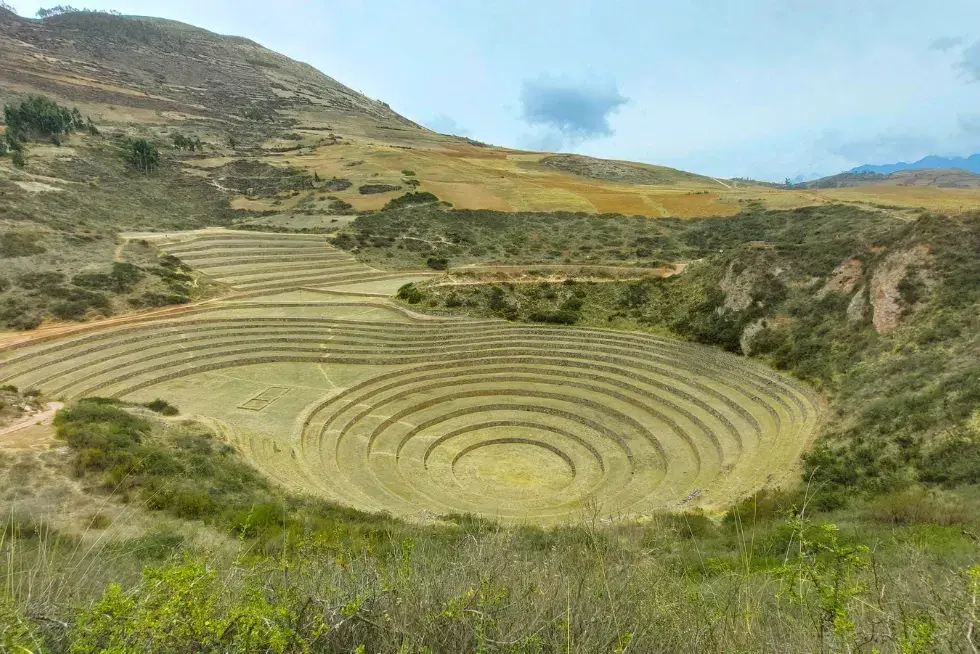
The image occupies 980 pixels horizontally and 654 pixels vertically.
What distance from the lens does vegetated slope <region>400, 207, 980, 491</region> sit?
12.6 meters

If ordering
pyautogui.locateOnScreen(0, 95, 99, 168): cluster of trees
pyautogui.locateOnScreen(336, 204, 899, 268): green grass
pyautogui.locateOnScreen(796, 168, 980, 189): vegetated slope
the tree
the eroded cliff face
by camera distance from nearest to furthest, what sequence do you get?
the eroded cliff face, pyautogui.locateOnScreen(336, 204, 899, 268): green grass, pyautogui.locateOnScreen(0, 95, 99, 168): cluster of trees, the tree, pyautogui.locateOnScreen(796, 168, 980, 189): vegetated slope

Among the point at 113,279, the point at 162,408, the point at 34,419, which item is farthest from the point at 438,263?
the point at 34,419

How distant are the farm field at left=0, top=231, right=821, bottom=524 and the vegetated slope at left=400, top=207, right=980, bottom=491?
137cm

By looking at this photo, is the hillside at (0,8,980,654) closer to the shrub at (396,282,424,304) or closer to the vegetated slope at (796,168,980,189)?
the shrub at (396,282,424,304)

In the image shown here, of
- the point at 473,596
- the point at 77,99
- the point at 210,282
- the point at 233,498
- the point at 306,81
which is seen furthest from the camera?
the point at 306,81

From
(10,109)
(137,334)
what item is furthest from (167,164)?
(137,334)

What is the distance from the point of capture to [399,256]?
41.4 meters

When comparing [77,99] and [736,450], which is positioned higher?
[77,99]

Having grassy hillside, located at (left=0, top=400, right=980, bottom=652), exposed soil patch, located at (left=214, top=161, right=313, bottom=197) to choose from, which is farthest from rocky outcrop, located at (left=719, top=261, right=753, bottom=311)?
exposed soil patch, located at (left=214, top=161, right=313, bottom=197)

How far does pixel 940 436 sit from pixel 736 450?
501 centimetres

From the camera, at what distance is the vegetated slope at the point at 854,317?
12586 mm

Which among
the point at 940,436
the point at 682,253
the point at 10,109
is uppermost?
the point at 10,109

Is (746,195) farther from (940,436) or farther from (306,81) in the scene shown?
(306,81)

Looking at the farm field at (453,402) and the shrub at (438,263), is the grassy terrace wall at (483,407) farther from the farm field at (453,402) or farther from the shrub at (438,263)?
the shrub at (438,263)
